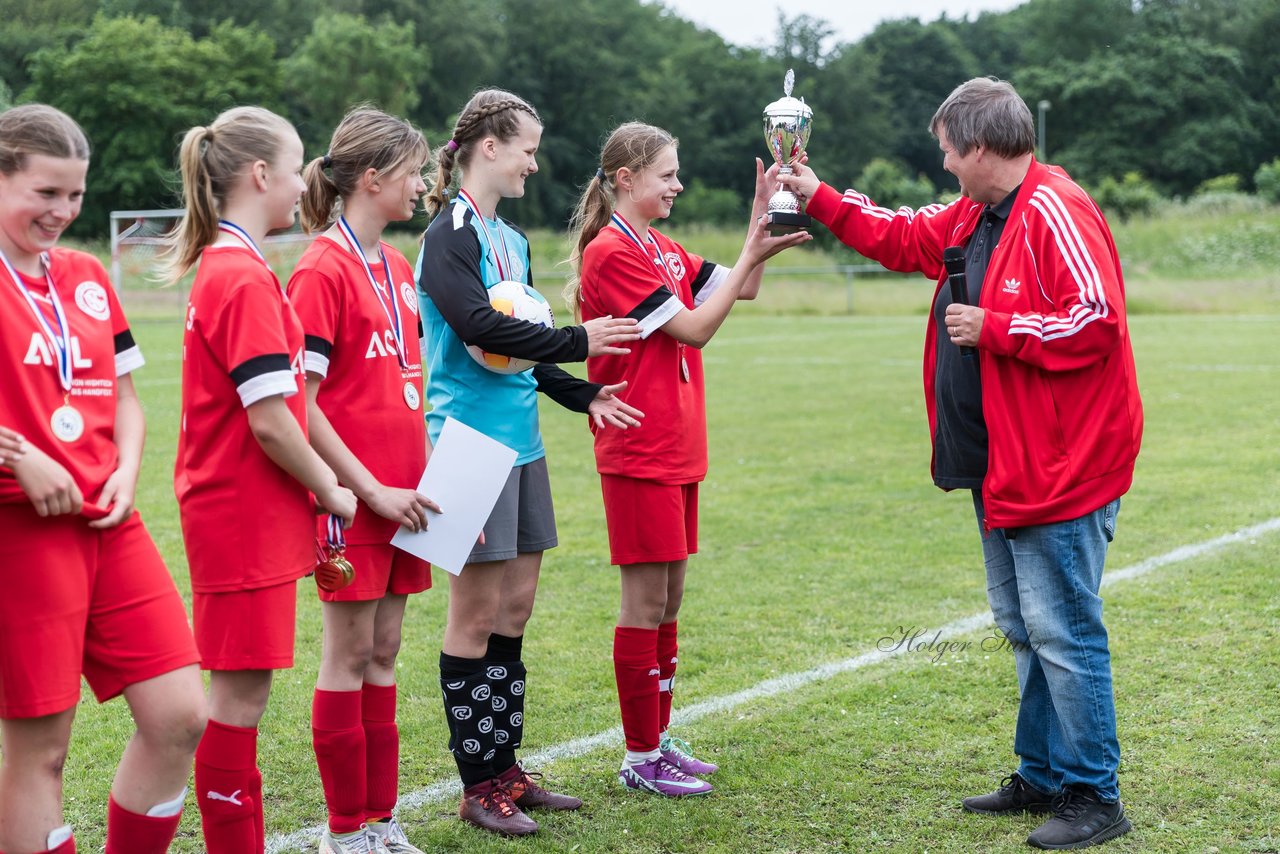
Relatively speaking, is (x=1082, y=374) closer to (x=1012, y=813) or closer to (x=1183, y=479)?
(x=1012, y=813)

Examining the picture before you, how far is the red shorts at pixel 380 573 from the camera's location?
11.5 feet

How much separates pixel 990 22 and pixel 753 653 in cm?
9802

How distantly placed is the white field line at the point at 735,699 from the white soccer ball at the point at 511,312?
1.49 m

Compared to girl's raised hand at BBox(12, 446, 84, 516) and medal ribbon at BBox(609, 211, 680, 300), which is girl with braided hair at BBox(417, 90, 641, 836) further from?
girl's raised hand at BBox(12, 446, 84, 516)

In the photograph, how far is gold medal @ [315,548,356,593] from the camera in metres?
3.27

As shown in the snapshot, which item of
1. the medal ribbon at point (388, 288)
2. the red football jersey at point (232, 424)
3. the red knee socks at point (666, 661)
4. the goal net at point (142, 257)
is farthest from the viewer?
the goal net at point (142, 257)

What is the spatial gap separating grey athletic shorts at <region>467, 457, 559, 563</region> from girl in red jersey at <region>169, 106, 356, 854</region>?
767 mm

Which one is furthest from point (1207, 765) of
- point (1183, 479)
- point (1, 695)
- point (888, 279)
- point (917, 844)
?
point (888, 279)

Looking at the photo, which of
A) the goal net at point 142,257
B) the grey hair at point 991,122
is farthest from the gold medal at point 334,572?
the goal net at point 142,257

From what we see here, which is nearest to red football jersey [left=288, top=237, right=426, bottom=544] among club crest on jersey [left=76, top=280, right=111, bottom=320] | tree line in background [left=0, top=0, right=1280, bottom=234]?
club crest on jersey [left=76, top=280, right=111, bottom=320]

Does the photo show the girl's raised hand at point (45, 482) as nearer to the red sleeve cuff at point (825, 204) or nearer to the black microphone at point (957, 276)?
the black microphone at point (957, 276)

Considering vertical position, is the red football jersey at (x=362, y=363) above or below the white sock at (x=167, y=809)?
above

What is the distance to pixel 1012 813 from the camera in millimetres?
3998

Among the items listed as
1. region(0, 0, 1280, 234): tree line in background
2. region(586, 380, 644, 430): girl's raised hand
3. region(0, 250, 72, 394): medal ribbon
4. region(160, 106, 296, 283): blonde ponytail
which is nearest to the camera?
region(0, 250, 72, 394): medal ribbon
